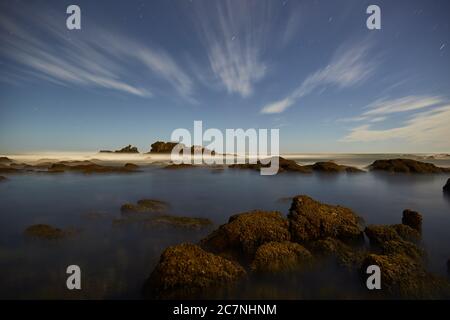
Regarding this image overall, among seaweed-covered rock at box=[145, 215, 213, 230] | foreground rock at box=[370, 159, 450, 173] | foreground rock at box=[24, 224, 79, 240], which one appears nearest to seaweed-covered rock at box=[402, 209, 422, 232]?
seaweed-covered rock at box=[145, 215, 213, 230]

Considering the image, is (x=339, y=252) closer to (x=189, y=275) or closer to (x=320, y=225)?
(x=320, y=225)

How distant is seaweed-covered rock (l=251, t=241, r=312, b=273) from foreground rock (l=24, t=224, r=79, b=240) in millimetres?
7326

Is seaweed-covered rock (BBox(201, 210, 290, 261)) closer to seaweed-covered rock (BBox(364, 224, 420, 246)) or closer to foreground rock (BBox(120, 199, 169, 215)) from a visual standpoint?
seaweed-covered rock (BBox(364, 224, 420, 246))

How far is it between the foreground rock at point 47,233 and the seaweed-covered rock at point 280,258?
7326 millimetres

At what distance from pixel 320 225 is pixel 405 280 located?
2763 millimetres

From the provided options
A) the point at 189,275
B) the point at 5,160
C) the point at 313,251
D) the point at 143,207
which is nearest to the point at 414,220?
the point at 313,251

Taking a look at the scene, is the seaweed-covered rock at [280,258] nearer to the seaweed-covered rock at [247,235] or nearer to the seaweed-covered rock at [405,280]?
the seaweed-covered rock at [247,235]

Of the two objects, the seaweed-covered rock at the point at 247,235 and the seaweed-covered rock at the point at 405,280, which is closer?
the seaweed-covered rock at the point at 405,280

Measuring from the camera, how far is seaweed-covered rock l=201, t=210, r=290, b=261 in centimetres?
691

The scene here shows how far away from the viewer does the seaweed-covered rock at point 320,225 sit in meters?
7.62

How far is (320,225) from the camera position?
7.83 metres

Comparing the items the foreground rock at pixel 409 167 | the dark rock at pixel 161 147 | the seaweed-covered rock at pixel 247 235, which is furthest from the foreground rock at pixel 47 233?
the dark rock at pixel 161 147

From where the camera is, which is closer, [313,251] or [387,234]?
[313,251]
